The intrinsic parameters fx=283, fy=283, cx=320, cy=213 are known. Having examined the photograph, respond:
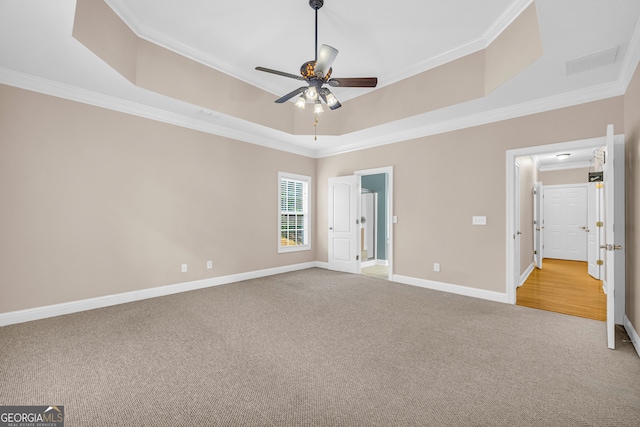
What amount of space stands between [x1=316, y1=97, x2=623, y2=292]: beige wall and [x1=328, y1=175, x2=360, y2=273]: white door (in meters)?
0.80

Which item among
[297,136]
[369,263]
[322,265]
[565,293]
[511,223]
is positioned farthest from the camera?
[369,263]

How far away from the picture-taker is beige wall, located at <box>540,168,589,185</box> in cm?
762

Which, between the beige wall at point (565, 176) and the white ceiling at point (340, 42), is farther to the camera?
the beige wall at point (565, 176)

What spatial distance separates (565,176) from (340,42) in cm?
801

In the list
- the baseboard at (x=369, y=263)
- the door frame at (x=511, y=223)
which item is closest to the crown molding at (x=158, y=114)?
the baseboard at (x=369, y=263)

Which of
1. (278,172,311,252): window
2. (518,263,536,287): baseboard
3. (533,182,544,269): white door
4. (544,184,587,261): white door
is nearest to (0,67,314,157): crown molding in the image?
(278,172,311,252): window

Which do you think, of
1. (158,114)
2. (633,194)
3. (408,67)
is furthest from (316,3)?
(633,194)

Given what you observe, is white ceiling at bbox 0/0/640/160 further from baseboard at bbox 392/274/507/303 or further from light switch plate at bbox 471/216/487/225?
baseboard at bbox 392/274/507/303

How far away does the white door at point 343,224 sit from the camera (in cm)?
592

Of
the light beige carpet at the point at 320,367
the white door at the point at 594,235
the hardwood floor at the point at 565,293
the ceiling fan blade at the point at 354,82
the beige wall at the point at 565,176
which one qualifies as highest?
the ceiling fan blade at the point at 354,82

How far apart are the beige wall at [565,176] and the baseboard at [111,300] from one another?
8307mm

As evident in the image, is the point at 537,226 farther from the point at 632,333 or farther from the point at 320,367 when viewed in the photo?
the point at 320,367

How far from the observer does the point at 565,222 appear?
7.93 m

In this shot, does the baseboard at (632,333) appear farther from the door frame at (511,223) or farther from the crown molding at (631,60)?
the crown molding at (631,60)
